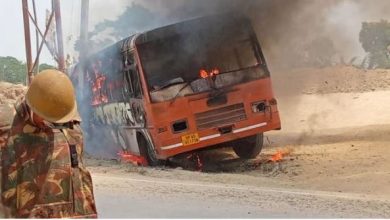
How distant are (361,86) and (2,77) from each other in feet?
53.8

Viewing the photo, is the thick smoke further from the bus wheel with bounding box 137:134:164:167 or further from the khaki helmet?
the khaki helmet

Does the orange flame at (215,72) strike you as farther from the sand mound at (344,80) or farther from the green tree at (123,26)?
the sand mound at (344,80)

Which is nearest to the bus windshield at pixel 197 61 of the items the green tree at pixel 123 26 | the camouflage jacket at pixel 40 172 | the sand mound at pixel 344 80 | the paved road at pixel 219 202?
the paved road at pixel 219 202

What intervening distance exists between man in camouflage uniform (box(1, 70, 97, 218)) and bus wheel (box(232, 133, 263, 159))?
27.3ft

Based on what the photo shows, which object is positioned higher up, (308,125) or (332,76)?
(332,76)

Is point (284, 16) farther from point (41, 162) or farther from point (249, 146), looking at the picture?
point (41, 162)

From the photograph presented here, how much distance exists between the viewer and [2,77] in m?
29.9

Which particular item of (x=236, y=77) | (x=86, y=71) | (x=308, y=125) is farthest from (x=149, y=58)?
(x=308, y=125)

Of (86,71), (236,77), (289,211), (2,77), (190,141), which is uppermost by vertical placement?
(2,77)

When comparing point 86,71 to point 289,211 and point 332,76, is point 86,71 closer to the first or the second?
point 289,211

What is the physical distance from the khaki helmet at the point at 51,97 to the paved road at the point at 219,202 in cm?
302

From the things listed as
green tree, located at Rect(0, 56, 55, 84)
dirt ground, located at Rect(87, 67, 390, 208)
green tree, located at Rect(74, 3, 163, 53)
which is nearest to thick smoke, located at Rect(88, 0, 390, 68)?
green tree, located at Rect(74, 3, 163, 53)

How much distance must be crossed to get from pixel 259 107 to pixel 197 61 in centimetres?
125

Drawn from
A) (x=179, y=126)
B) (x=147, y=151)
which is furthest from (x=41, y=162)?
(x=147, y=151)
